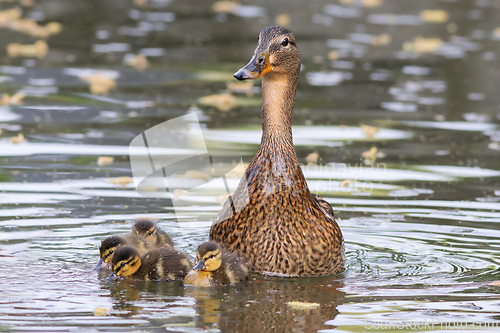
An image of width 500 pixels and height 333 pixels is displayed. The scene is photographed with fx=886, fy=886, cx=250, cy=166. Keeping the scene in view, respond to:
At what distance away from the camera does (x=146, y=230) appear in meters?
6.72

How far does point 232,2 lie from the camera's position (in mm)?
20328

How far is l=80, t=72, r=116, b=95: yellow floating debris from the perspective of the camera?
1242cm

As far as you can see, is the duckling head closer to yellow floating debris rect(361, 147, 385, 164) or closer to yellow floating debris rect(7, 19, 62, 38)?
yellow floating debris rect(361, 147, 385, 164)

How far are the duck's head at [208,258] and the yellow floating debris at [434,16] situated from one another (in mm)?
13988

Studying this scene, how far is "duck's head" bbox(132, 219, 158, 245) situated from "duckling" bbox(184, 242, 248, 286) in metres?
0.60

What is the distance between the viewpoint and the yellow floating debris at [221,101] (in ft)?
39.2

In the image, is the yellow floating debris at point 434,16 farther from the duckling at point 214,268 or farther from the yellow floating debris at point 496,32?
the duckling at point 214,268

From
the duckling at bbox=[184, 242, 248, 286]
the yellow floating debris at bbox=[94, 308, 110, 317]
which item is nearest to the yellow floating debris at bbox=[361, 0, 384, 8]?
the duckling at bbox=[184, 242, 248, 286]

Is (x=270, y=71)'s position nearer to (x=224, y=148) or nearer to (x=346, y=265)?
(x=346, y=265)

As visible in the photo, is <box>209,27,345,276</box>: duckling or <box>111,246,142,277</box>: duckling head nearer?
<box>111,246,142,277</box>: duckling head

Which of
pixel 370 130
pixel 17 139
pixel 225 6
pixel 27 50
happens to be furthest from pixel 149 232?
→ pixel 225 6

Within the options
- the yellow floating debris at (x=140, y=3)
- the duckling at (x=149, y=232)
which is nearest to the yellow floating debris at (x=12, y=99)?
the duckling at (x=149, y=232)

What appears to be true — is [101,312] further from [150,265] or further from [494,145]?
[494,145]

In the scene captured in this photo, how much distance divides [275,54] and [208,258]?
1577mm
